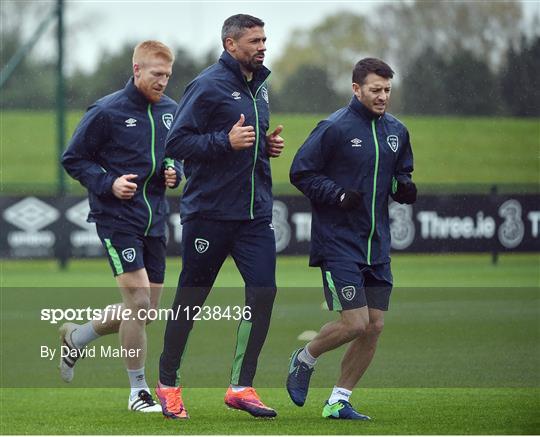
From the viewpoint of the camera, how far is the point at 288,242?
660 inches

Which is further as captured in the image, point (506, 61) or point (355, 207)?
point (506, 61)

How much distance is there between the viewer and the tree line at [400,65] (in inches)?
728

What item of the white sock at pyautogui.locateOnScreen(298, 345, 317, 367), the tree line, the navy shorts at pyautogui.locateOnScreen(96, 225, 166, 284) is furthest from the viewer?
the tree line

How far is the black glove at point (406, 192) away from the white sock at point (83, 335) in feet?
6.66

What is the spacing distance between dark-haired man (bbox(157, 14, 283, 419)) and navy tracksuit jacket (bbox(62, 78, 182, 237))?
20.7 inches

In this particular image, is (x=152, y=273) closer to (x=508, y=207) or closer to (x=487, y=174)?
(x=508, y=207)

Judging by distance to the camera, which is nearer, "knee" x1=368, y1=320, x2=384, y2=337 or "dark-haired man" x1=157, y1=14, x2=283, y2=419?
"dark-haired man" x1=157, y1=14, x2=283, y2=419

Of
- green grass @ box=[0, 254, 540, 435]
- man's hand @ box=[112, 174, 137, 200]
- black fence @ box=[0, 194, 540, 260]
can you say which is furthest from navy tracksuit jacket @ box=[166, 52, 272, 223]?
black fence @ box=[0, 194, 540, 260]

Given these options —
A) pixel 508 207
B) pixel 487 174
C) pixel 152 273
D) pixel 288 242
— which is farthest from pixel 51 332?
pixel 487 174

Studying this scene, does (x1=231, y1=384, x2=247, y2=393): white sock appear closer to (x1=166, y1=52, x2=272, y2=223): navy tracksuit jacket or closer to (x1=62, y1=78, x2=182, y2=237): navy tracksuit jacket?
(x1=166, y1=52, x2=272, y2=223): navy tracksuit jacket

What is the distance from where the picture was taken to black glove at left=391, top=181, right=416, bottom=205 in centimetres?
686

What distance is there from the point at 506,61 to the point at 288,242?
4222 millimetres

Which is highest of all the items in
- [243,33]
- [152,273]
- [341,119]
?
[243,33]

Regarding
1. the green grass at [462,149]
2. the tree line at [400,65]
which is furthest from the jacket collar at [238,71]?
the green grass at [462,149]
